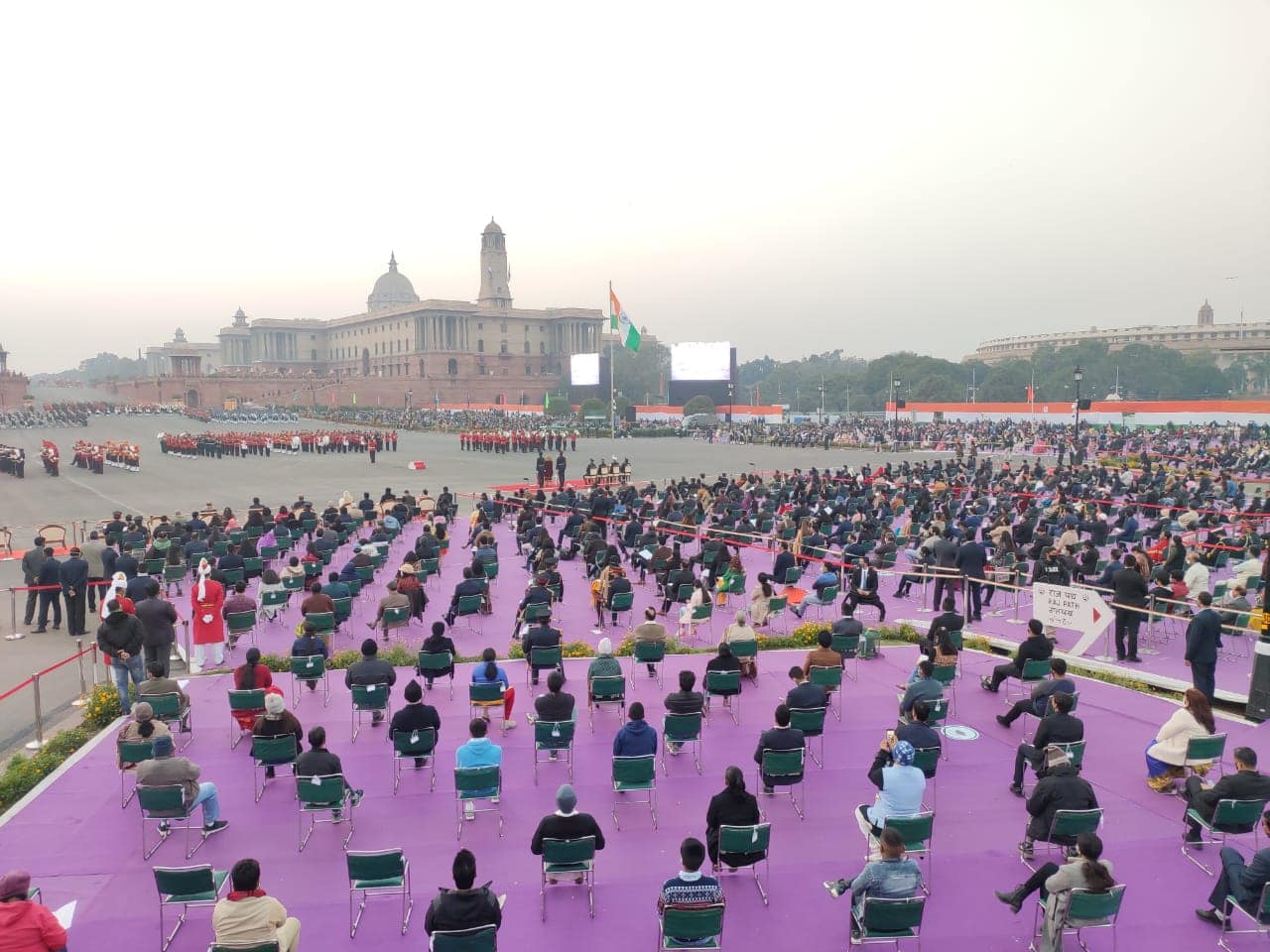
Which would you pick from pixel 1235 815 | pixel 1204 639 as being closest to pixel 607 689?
pixel 1235 815

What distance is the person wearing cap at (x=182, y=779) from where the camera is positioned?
24.6 ft

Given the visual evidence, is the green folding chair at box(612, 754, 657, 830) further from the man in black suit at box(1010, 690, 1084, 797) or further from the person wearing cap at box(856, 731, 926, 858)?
the man in black suit at box(1010, 690, 1084, 797)

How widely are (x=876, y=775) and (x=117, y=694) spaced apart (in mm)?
9415

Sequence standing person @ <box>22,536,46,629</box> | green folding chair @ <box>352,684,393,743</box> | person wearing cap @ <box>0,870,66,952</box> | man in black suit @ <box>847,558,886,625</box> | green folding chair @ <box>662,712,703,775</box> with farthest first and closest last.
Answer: standing person @ <box>22,536,46,629</box>, man in black suit @ <box>847,558,886,625</box>, green folding chair @ <box>352,684,393,743</box>, green folding chair @ <box>662,712,703,775</box>, person wearing cap @ <box>0,870,66,952</box>

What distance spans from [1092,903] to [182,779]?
286 inches

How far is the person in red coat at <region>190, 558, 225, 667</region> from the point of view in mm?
12328

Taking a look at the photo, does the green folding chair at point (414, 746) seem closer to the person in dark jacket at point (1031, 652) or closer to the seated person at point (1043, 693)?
the seated person at point (1043, 693)

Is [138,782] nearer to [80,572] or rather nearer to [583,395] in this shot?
[80,572]

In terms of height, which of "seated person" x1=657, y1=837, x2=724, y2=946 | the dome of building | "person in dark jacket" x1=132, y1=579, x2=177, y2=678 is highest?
the dome of building

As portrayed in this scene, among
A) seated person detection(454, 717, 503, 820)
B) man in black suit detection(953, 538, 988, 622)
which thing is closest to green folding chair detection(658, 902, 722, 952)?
seated person detection(454, 717, 503, 820)

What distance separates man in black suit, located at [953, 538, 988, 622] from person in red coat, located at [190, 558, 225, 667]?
1203 centimetres

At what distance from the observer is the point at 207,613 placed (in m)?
12.5

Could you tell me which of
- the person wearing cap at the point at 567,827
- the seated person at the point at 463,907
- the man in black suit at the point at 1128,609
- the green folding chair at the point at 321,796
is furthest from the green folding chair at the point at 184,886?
the man in black suit at the point at 1128,609

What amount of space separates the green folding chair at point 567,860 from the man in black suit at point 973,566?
10.1 m
